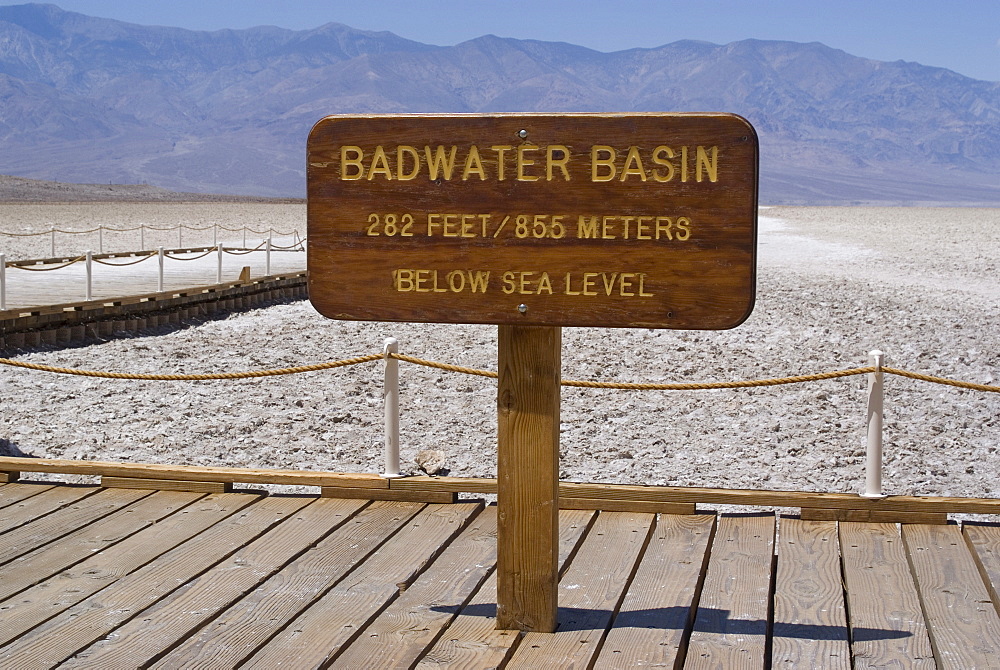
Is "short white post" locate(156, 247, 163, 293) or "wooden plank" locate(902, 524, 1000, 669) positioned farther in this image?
"short white post" locate(156, 247, 163, 293)

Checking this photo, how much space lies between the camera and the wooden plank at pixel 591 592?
3.64 meters

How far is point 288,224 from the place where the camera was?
6244 cm

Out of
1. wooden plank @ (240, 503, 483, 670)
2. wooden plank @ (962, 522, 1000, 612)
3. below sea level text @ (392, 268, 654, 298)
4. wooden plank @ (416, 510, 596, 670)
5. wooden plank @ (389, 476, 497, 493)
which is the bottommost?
wooden plank @ (416, 510, 596, 670)

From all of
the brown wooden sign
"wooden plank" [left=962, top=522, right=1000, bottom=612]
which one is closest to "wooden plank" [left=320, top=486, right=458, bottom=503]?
the brown wooden sign

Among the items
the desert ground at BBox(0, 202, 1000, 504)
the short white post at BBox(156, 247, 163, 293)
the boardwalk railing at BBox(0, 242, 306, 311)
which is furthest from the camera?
the short white post at BBox(156, 247, 163, 293)

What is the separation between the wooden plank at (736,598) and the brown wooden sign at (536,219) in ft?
3.51

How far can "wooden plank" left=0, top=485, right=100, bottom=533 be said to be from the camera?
510 centimetres

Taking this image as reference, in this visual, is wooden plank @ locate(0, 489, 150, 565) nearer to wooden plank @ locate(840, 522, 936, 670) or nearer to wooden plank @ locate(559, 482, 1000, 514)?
wooden plank @ locate(559, 482, 1000, 514)

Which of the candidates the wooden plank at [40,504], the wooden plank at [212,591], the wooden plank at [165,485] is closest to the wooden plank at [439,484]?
the wooden plank at [212,591]

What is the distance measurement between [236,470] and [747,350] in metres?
11.7

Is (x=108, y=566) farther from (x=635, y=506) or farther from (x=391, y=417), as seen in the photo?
(x=635, y=506)

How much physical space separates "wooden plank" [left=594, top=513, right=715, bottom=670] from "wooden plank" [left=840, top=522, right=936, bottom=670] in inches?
22.1

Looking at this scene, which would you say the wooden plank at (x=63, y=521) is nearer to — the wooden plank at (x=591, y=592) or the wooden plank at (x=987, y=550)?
the wooden plank at (x=591, y=592)

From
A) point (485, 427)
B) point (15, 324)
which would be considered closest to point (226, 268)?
point (15, 324)
